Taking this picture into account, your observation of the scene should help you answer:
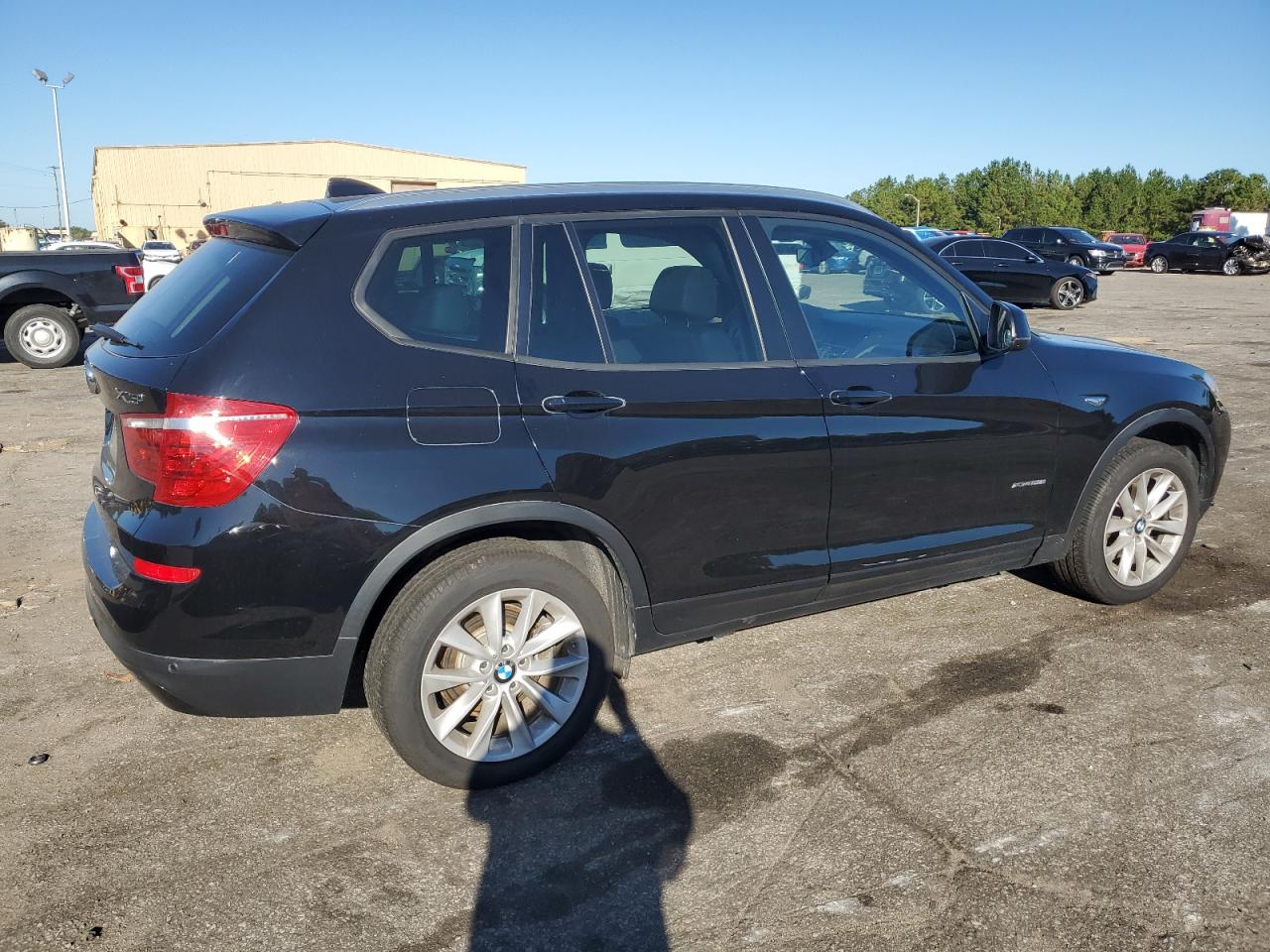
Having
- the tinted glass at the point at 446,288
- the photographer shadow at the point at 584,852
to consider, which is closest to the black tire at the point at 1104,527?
the photographer shadow at the point at 584,852

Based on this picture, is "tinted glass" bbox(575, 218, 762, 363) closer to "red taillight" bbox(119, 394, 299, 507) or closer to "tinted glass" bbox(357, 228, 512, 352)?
"tinted glass" bbox(357, 228, 512, 352)

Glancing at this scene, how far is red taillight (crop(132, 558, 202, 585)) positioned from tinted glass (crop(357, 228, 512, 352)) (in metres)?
0.87

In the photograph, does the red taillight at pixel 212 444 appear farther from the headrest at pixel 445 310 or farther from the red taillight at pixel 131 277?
the red taillight at pixel 131 277

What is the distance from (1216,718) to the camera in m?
3.68

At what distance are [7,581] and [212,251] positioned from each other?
2733 mm

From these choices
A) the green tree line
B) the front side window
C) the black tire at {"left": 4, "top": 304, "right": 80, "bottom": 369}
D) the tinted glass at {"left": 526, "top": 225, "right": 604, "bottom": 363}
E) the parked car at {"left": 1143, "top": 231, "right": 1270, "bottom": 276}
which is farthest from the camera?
the green tree line

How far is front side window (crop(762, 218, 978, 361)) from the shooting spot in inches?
153

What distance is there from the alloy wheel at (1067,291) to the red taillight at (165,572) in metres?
21.6

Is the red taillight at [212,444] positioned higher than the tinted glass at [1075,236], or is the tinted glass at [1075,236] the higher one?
the tinted glass at [1075,236]

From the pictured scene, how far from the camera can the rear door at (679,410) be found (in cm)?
328

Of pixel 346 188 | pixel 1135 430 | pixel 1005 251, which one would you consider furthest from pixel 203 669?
pixel 1005 251

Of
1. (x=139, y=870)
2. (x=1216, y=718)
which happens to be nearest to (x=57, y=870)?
(x=139, y=870)

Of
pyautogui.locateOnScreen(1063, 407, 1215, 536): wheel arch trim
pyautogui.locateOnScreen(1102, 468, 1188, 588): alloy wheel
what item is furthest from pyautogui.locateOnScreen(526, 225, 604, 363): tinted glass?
pyautogui.locateOnScreen(1102, 468, 1188, 588): alloy wheel

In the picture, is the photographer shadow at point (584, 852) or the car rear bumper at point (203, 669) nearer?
the photographer shadow at point (584, 852)
